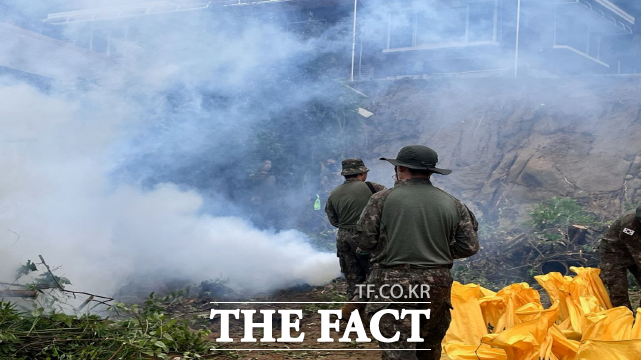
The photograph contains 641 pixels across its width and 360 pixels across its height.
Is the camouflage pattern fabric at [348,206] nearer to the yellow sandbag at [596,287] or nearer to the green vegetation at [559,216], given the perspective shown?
A: the yellow sandbag at [596,287]

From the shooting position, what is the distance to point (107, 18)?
1098cm

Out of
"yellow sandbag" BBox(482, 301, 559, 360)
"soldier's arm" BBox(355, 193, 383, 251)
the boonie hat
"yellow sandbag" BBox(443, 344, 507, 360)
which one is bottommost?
"yellow sandbag" BBox(443, 344, 507, 360)

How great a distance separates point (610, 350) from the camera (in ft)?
10.2

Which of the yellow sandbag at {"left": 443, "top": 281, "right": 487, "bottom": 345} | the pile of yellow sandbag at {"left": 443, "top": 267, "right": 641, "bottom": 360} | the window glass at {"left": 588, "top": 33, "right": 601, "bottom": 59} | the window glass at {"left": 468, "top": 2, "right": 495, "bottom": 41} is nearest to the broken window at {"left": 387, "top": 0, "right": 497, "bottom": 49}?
the window glass at {"left": 468, "top": 2, "right": 495, "bottom": 41}

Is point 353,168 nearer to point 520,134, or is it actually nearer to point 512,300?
point 512,300

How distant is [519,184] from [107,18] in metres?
7.95

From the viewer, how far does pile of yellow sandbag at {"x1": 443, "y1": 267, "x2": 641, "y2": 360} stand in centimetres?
357

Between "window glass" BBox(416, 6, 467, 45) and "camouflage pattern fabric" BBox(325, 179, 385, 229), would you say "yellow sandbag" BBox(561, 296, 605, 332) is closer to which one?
"camouflage pattern fabric" BBox(325, 179, 385, 229)

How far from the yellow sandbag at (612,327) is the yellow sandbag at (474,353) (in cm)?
52

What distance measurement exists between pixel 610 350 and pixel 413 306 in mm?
1045

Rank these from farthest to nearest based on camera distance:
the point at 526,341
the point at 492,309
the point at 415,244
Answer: the point at 492,309, the point at 415,244, the point at 526,341

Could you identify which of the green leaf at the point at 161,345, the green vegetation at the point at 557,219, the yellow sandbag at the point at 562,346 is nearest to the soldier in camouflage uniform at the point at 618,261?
the yellow sandbag at the point at 562,346

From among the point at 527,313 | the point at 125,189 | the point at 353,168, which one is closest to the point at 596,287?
the point at 527,313

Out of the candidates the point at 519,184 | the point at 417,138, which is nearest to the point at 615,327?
the point at 519,184
